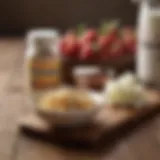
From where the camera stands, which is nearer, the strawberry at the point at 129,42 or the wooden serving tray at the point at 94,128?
the wooden serving tray at the point at 94,128

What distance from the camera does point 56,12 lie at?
80.9 inches

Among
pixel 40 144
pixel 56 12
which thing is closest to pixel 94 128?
pixel 40 144

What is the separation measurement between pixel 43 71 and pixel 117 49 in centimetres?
20

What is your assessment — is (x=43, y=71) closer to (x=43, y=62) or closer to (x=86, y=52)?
(x=43, y=62)

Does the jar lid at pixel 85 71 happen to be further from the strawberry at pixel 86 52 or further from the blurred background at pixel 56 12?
the blurred background at pixel 56 12

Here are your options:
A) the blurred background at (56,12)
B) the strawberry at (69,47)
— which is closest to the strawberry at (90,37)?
the strawberry at (69,47)

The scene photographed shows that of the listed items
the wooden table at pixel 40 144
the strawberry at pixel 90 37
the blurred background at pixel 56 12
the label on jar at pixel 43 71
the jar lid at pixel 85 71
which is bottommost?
the wooden table at pixel 40 144

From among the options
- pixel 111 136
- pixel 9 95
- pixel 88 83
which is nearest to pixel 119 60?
Answer: pixel 88 83

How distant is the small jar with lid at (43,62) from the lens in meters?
1.07

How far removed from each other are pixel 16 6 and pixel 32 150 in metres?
1.31

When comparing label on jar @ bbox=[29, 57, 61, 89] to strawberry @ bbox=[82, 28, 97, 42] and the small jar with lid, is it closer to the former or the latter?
the small jar with lid

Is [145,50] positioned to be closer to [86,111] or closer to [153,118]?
[153,118]

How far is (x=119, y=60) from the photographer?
119cm

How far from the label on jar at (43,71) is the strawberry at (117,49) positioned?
0.50ft
